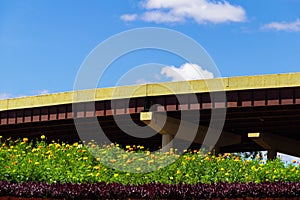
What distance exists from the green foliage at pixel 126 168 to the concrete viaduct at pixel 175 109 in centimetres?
911

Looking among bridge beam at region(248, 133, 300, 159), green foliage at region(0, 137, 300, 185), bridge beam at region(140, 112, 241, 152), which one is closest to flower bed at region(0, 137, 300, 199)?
green foliage at region(0, 137, 300, 185)

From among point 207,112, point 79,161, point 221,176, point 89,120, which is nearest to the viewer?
point 221,176

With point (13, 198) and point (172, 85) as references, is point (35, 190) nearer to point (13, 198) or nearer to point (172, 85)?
point (13, 198)

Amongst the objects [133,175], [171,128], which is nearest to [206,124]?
[171,128]

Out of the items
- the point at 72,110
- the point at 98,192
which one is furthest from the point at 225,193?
the point at 72,110

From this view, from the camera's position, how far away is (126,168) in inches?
803

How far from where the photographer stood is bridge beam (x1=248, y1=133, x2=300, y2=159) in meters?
43.3

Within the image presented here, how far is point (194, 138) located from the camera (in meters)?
40.2

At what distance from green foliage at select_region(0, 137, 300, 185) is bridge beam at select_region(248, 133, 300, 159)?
2062cm

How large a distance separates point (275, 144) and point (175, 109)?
15333 mm

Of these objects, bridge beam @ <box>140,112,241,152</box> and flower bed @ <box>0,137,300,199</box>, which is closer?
flower bed @ <box>0,137,300,199</box>

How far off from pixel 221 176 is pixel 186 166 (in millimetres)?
1435

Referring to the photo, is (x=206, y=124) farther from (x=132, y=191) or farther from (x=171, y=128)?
(x=132, y=191)

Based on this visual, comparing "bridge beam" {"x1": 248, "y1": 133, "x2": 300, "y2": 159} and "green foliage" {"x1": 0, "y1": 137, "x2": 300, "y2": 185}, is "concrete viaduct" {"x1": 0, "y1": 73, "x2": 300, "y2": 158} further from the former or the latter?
"green foliage" {"x1": 0, "y1": 137, "x2": 300, "y2": 185}
